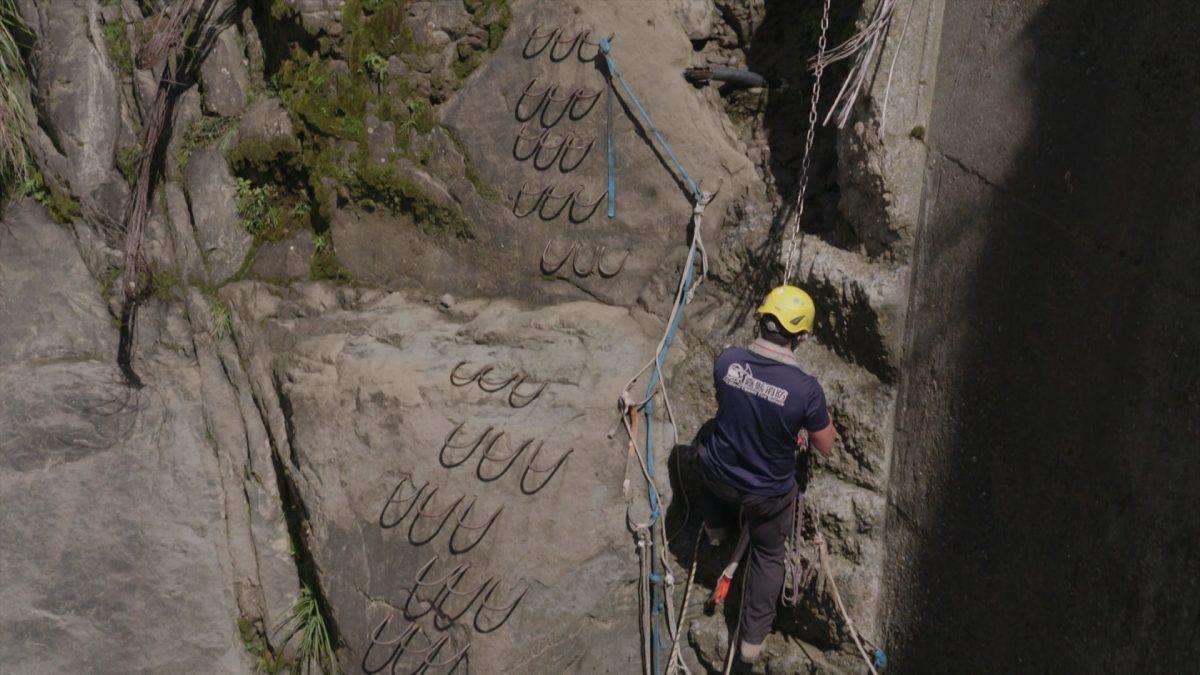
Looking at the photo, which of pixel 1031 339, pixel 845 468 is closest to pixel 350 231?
pixel 845 468

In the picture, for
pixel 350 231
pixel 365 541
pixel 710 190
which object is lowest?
pixel 365 541

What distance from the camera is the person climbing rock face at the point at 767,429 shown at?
14.2 feet

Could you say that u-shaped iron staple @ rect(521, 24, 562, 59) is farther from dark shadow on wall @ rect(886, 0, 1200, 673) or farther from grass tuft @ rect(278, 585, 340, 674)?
grass tuft @ rect(278, 585, 340, 674)

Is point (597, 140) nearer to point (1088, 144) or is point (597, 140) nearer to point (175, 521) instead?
point (1088, 144)

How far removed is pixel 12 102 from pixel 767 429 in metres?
4.30

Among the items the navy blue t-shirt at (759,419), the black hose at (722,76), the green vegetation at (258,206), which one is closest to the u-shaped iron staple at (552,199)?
the black hose at (722,76)

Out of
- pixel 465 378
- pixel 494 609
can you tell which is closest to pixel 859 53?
pixel 465 378

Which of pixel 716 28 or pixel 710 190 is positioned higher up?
pixel 716 28

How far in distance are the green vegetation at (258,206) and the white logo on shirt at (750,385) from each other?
108 inches

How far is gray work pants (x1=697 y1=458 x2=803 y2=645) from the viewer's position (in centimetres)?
455

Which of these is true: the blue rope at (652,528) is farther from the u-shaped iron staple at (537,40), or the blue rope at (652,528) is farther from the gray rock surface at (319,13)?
the gray rock surface at (319,13)

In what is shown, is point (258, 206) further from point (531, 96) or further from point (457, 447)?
point (457, 447)

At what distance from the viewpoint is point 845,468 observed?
4.77 meters

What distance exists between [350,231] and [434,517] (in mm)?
1625
